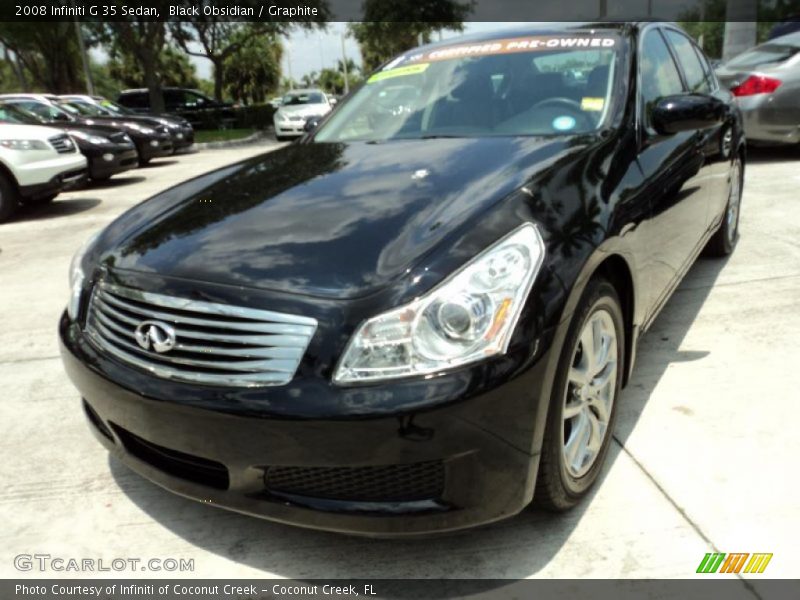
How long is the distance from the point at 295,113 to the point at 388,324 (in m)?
A: 17.6

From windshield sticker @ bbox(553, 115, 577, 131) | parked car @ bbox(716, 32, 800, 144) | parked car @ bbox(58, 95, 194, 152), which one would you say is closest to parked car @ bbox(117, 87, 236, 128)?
parked car @ bbox(58, 95, 194, 152)

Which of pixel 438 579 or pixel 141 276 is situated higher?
pixel 141 276

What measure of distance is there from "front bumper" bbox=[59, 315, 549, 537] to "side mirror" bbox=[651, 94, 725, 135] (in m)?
1.53

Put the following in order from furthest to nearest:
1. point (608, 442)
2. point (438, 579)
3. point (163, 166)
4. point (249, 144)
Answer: point (249, 144) < point (163, 166) < point (608, 442) < point (438, 579)

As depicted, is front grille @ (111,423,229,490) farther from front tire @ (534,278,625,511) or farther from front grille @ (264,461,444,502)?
front tire @ (534,278,625,511)

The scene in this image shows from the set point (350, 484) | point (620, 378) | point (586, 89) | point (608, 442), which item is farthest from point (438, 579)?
point (586, 89)

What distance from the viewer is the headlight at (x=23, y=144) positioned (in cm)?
798

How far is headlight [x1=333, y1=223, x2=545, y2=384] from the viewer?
177cm

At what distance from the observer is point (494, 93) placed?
3.14m

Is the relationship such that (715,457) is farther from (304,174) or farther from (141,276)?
(141,276)

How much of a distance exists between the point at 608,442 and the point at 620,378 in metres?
0.24

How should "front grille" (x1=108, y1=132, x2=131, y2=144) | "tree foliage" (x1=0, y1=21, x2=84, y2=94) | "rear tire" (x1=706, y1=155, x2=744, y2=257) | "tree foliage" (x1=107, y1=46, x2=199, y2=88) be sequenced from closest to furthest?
"rear tire" (x1=706, y1=155, x2=744, y2=257)
"front grille" (x1=108, y1=132, x2=131, y2=144)
"tree foliage" (x1=0, y1=21, x2=84, y2=94)
"tree foliage" (x1=107, y1=46, x2=199, y2=88)

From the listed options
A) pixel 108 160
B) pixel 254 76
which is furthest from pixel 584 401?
pixel 254 76

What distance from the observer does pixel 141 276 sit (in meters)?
2.12
